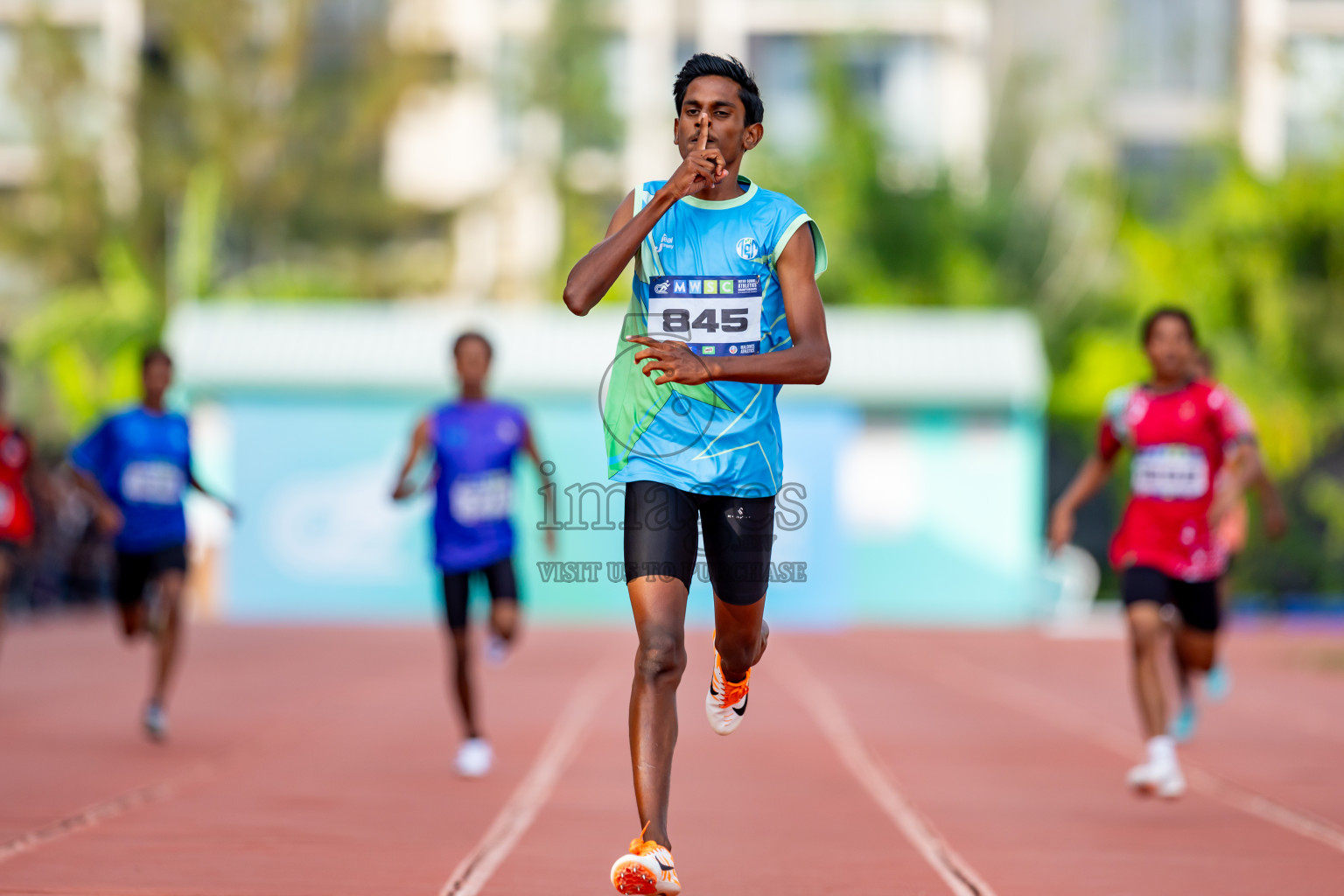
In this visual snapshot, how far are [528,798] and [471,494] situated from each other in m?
1.73

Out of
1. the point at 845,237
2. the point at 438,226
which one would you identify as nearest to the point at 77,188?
the point at 438,226

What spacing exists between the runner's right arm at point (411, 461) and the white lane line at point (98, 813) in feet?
5.40

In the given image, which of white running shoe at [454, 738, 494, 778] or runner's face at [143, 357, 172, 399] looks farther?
runner's face at [143, 357, 172, 399]

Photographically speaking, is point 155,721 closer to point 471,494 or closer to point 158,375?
point 158,375

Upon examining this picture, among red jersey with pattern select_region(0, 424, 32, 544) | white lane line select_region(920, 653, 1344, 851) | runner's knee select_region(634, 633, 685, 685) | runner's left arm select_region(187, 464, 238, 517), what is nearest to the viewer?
runner's knee select_region(634, 633, 685, 685)

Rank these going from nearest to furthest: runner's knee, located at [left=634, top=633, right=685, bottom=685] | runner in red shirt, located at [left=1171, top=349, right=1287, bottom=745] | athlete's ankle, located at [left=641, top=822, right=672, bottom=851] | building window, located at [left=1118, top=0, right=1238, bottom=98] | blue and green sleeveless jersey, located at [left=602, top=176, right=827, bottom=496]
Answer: athlete's ankle, located at [left=641, top=822, right=672, bottom=851]
runner's knee, located at [left=634, top=633, right=685, bottom=685]
blue and green sleeveless jersey, located at [left=602, top=176, right=827, bottom=496]
runner in red shirt, located at [left=1171, top=349, right=1287, bottom=745]
building window, located at [left=1118, top=0, right=1238, bottom=98]

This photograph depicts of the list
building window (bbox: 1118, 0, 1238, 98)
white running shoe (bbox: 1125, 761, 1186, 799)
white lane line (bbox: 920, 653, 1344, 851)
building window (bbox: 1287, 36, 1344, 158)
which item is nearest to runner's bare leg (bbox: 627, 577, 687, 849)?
white lane line (bbox: 920, 653, 1344, 851)

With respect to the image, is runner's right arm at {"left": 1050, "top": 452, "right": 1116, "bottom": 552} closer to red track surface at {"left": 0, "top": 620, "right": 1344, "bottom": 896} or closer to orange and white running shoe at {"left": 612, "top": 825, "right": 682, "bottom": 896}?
red track surface at {"left": 0, "top": 620, "right": 1344, "bottom": 896}

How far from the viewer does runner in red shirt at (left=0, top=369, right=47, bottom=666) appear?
11.1 m

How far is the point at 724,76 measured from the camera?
5.31 meters

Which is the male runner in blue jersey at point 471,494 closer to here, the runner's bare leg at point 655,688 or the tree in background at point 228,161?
the runner's bare leg at point 655,688

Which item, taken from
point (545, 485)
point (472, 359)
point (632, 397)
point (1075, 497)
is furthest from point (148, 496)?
point (632, 397)

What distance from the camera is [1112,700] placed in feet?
46.5

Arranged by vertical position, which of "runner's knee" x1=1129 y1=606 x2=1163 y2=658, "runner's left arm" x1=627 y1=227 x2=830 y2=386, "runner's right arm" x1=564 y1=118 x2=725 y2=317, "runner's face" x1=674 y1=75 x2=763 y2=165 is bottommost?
"runner's knee" x1=1129 y1=606 x2=1163 y2=658
